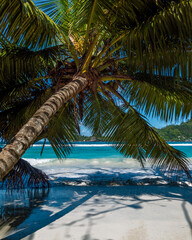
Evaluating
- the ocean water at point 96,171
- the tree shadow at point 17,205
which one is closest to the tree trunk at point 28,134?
Answer: the tree shadow at point 17,205

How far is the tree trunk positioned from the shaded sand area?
162cm

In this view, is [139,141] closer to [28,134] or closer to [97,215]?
[97,215]

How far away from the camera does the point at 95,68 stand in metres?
3.78

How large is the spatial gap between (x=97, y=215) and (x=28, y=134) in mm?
2396

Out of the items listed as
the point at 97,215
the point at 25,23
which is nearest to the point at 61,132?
the point at 97,215

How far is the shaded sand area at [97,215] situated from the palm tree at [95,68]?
3.19 ft

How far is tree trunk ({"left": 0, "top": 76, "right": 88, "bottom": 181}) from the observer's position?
1.79m

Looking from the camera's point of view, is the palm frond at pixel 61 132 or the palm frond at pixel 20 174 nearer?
the palm frond at pixel 20 174

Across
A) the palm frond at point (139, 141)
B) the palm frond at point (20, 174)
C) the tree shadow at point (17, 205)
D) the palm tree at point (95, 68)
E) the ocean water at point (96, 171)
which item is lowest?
the ocean water at point (96, 171)

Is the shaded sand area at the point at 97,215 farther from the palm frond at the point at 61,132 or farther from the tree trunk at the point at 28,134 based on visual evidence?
the tree trunk at the point at 28,134

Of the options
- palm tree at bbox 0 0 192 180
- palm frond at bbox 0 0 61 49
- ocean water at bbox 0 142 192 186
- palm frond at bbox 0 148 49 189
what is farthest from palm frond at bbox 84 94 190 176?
palm frond at bbox 0 148 49 189

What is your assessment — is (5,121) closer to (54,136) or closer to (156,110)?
(54,136)

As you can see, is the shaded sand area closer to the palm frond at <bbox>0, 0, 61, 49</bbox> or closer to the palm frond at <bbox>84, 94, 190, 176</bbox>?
the palm frond at <bbox>84, 94, 190, 176</bbox>

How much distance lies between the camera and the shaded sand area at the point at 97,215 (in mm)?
3107
